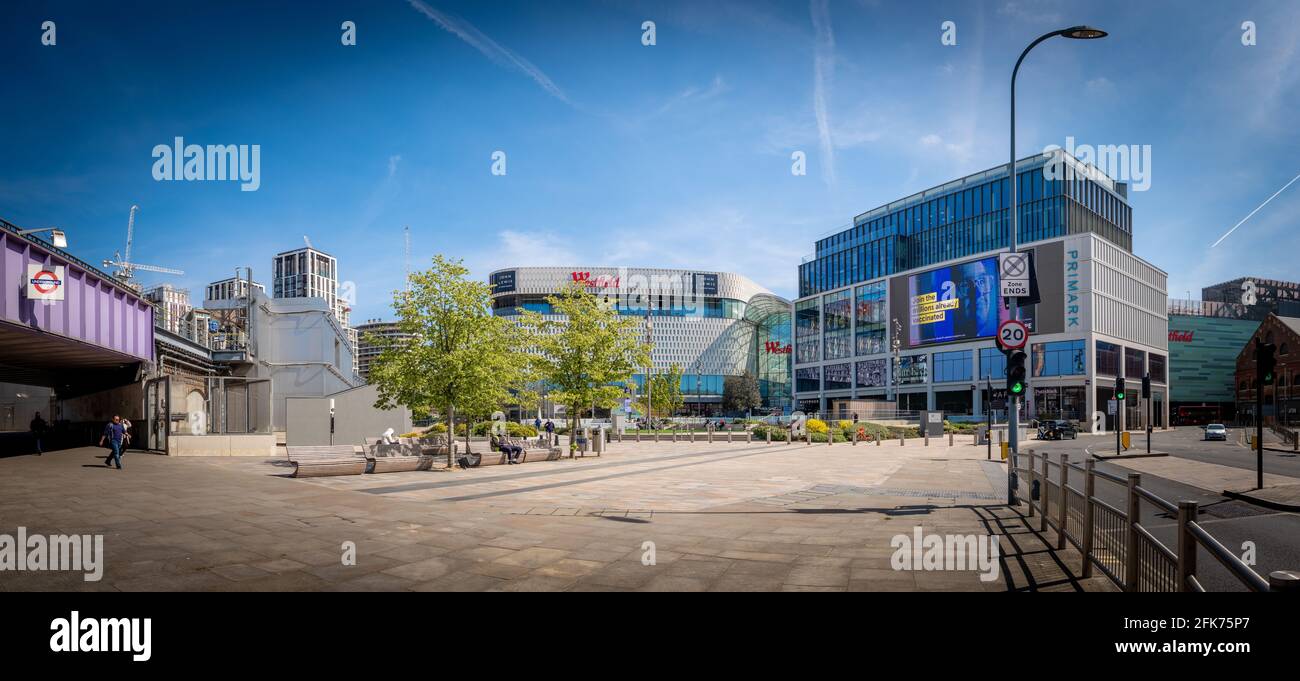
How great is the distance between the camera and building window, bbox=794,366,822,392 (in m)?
104

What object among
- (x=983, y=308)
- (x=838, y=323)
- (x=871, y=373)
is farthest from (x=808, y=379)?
(x=983, y=308)

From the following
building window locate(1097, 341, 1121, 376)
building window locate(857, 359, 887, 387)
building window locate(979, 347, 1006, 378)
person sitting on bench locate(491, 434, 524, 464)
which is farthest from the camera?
building window locate(857, 359, 887, 387)

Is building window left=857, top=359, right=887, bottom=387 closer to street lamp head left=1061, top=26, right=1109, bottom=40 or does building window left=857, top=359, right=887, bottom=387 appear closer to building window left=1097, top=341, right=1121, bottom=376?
building window left=1097, top=341, right=1121, bottom=376

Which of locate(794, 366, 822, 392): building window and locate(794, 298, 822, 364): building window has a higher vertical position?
locate(794, 298, 822, 364): building window

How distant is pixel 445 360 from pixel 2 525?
1164 centimetres

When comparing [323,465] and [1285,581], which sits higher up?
[1285,581]

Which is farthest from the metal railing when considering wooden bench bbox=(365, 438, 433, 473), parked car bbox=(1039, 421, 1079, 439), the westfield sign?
the westfield sign

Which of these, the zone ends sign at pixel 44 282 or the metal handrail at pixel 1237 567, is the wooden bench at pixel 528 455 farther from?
the metal handrail at pixel 1237 567

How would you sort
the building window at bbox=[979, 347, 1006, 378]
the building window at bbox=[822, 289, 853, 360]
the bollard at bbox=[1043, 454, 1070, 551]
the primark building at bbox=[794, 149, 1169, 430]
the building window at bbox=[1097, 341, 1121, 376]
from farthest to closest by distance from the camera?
the building window at bbox=[822, 289, 853, 360] < the building window at bbox=[979, 347, 1006, 378] < the primark building at bbox=[794, 149, 1169, 430] < the building window at bbox=[1097, 341, 1121, 376] < the bollard at bbox=[1043, 454, 1070, 551]

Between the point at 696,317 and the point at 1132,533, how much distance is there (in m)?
134

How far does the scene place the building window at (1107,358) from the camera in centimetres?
7000

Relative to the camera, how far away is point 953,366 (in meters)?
81.3

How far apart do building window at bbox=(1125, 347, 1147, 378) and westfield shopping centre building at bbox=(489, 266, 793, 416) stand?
193 ft

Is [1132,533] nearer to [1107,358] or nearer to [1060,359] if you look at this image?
[1060,359]
